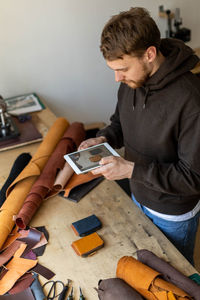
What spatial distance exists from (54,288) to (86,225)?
312 millimetres

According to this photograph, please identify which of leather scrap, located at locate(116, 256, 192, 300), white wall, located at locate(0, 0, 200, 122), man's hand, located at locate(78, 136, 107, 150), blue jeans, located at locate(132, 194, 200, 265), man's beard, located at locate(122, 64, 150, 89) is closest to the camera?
leather scrap, located at locate(116, 256, 192, 300)

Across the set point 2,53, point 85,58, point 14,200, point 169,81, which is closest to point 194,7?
point 85,58

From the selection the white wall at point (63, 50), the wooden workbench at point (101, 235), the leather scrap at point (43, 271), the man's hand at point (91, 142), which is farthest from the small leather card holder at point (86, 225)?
the white wall at point (63, 50)

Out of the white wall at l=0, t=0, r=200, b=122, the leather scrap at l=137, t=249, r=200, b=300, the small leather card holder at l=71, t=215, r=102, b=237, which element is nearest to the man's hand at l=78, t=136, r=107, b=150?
the small leather card holder at l=71, t=215, r=102, b=237

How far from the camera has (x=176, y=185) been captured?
1330 millimetres

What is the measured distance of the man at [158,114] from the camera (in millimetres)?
1245

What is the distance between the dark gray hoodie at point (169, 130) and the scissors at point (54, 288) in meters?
0.49

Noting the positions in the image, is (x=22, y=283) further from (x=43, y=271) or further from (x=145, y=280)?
(x=145, y=280)

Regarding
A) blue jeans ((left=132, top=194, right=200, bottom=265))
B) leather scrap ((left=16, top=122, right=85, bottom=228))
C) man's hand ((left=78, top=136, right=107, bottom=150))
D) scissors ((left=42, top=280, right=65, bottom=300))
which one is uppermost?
man's hand ((left=78, top=136, right=107, bottom=150))

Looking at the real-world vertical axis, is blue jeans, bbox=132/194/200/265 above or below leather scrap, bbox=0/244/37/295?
below

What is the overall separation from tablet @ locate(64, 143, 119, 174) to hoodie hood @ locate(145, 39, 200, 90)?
1.25 feet

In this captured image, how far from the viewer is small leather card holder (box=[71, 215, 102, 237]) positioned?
1.46 meters

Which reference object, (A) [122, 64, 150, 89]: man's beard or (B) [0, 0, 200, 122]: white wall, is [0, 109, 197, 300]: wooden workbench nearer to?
(A) [122, 64, 150, 89]: man's beard

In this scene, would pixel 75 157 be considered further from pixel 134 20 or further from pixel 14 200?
pixel 134 20
